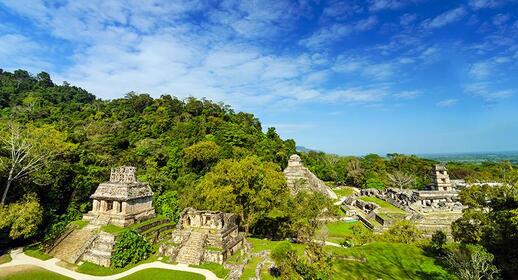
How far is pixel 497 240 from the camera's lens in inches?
655

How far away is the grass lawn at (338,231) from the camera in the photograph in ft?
89.0

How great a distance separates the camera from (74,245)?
2017 cm

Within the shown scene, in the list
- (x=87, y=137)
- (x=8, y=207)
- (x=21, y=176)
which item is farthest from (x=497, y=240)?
(x=87, y=137)

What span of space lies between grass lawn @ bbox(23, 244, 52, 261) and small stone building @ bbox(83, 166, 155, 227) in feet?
11.6

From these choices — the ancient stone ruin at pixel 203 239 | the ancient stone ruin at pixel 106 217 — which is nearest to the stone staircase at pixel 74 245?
the ancient stone ruin at pixel 106 217

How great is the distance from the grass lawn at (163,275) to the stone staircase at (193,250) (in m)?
1.27

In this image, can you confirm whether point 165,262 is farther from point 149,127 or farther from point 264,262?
point 149,127

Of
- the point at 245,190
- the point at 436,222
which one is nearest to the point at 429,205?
the point at 436,222

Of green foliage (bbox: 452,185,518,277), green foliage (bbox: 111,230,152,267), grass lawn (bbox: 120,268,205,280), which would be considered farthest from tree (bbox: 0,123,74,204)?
green foliage (bbox: 452,185,518,277)

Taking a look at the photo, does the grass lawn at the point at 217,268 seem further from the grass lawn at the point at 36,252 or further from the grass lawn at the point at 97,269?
the grass lawn at the point at 36,252

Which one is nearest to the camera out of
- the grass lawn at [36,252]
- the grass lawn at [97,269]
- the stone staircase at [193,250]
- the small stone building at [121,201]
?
the grass lawn at [97,269]

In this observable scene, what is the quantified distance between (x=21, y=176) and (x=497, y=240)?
33.2 meters

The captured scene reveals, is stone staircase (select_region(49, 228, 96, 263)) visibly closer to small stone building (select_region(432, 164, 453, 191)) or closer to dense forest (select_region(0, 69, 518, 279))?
dense forest (select_region(0, 69, 518, 279))

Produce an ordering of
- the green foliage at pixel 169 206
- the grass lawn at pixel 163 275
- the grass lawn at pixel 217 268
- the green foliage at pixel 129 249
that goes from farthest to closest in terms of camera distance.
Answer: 1. the green foliage at pixel 169 206
2. the green foliage at pixel 129 249
3. the grass lawn at pixel 217 268
4. the grass lawn at pixel 163 275
